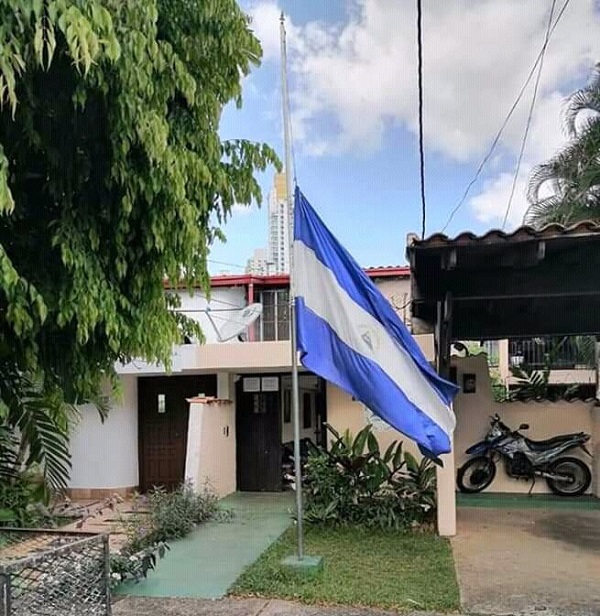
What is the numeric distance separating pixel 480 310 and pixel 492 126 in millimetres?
3132

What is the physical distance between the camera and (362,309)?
593 cm

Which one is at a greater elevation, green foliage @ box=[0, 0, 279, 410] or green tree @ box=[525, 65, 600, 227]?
green tree @ box=[525, 65, 600, 227]

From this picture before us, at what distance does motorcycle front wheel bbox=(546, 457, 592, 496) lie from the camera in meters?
10.7

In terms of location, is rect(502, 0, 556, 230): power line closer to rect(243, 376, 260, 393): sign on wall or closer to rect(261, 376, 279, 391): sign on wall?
rect(261, 376, 279, 391): sign on wall

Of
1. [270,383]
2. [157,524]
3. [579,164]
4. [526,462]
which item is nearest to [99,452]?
[270,383]

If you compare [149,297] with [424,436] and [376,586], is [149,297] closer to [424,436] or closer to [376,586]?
[424,436]

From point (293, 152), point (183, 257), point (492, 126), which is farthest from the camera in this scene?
point (492, 126)

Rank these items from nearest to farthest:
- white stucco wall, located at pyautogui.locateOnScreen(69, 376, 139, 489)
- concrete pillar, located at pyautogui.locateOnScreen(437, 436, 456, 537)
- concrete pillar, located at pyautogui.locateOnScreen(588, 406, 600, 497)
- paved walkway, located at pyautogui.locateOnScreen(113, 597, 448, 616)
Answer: paved walkway, located at pyautogui.locateOnScreen(113, 597, 448, 616) < concrete pillar, located at pyautogui.locateOnScreen(437, 436, 456, 537) < concrete pillar, located at pyautogui.locateOnScreen(588, 406, 600, 497) < white stucco wall, located at pyautogui.locateOnScreen(69, 376, 139, 489)

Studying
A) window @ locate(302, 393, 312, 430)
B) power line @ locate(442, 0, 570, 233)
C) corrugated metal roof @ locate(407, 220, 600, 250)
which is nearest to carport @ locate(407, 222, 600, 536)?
corrugated metal roof @ locate(407, 220, 600, 250)

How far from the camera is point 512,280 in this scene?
716 centimetres

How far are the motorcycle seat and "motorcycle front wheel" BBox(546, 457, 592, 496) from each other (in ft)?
0.88

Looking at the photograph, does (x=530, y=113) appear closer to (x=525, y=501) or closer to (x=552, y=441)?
(x=552, y=441)

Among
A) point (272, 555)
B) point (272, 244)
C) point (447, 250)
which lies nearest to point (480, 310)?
point (447, 250)

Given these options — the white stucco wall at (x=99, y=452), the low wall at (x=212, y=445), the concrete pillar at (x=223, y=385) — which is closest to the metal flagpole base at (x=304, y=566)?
the low wall at (x=212, y=445)
